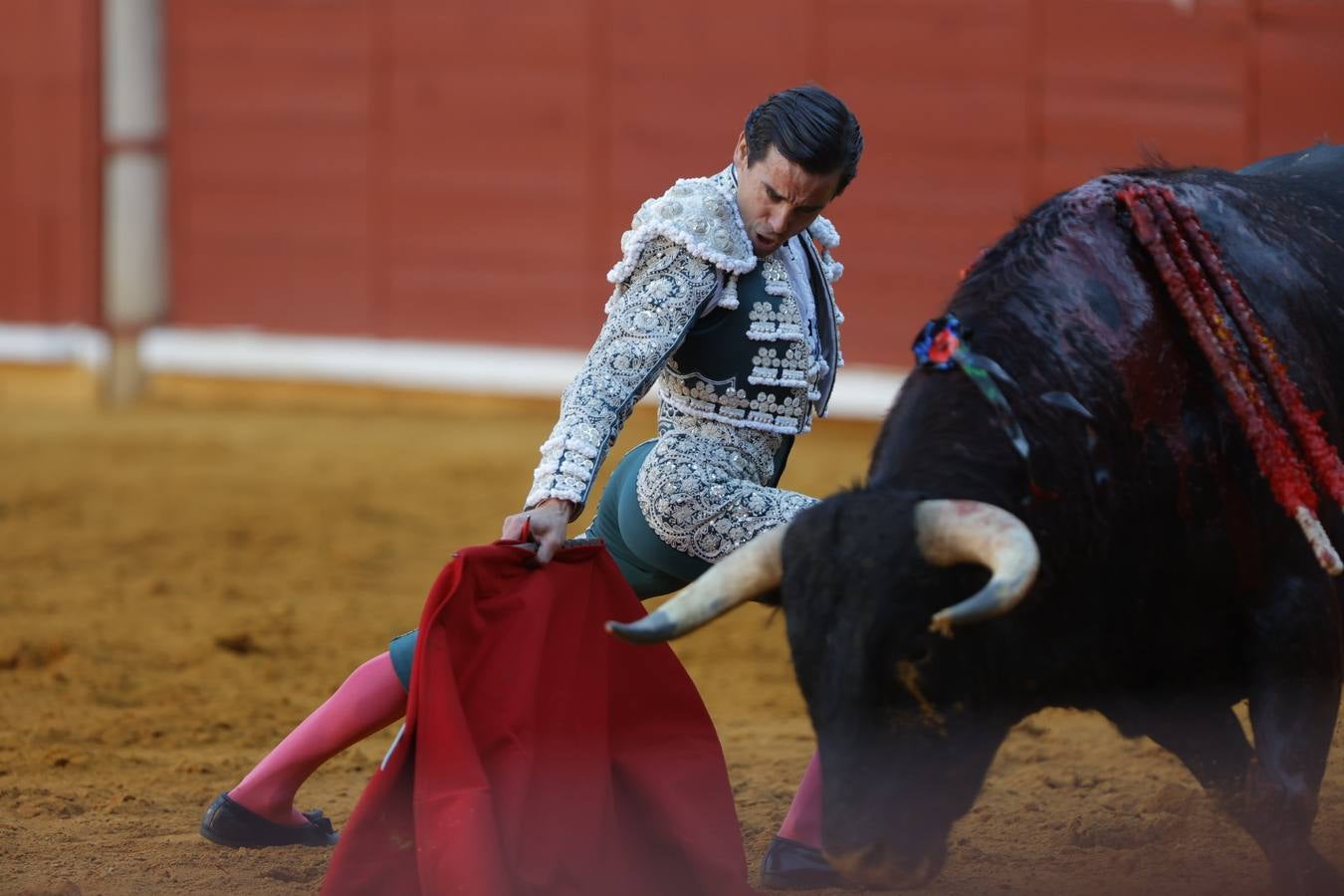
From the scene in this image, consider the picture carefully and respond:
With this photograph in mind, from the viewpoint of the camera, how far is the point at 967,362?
2.25 metres

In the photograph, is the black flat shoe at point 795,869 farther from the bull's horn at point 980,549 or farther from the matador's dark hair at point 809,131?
the matador's dark hair at point 809,131

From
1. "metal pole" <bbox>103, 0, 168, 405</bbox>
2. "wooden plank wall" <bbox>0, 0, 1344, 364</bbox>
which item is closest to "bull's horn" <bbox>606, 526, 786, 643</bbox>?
"wooden plank wall" <bbox>0, 0, 1344, 364</bbox>

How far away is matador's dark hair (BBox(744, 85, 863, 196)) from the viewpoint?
2.24 meters

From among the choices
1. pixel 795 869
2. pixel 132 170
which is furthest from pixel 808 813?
pixel 132 170

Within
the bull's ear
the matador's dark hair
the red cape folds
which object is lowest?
the red cape folds

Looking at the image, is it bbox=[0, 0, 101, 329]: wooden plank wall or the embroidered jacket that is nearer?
the embroidered jacket

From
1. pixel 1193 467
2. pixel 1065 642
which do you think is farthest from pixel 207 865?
pixel 1193 467

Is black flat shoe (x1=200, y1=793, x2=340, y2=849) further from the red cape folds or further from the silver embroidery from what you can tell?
the silver embroidery

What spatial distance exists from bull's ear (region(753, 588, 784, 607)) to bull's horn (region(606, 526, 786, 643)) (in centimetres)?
6

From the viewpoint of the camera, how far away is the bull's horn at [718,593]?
2.05m

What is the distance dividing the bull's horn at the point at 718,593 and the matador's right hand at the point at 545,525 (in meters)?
0.25

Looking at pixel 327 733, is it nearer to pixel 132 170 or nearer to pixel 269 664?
pixel 269 664

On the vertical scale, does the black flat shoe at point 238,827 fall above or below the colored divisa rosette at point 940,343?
below

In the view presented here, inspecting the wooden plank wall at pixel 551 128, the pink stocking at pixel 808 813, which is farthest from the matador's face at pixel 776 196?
the wooden plank wall at pixel 551 128
